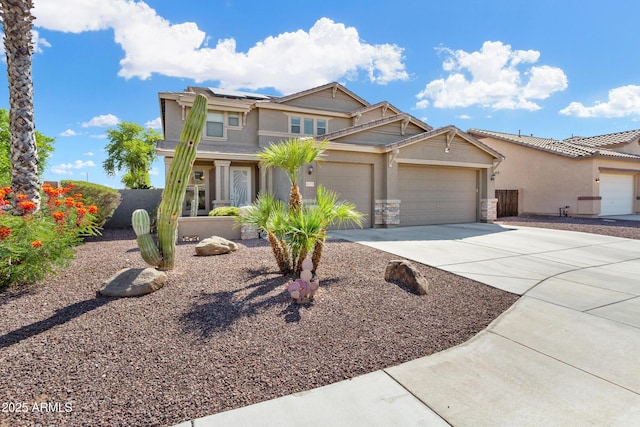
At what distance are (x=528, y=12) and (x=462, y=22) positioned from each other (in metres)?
2.14

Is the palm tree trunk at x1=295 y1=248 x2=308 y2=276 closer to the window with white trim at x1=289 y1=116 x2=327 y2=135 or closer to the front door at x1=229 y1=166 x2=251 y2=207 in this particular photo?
the front door at x1=229 y1=166 x2=251 y2=207

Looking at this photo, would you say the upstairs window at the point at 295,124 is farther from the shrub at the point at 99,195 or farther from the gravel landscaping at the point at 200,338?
the gravel landscaping at the point at 200,338

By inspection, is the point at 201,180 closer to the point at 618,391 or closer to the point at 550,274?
the point at 550,274

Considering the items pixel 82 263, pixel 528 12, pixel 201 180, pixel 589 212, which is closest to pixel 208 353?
pixel 82 263

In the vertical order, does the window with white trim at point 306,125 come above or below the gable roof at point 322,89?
below

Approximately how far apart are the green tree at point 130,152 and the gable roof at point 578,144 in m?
34.0

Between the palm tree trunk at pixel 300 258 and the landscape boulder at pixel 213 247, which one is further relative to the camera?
the landscape boulder at pixel 213 247

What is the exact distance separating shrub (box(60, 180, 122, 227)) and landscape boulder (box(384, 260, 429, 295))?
1041 cm

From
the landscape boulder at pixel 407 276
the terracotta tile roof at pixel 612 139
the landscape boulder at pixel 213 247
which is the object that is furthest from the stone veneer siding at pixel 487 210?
the terracotta tile roof at pixel 612 139

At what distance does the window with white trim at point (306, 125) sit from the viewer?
16969 millimetres

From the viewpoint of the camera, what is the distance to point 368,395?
2.65 metres

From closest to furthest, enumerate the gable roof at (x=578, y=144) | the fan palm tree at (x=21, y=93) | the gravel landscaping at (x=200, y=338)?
the gravel landscaping at (x=200, y=338), the fan palm tree at (x=21, y=93), the gable roof at (x=578, y=144)

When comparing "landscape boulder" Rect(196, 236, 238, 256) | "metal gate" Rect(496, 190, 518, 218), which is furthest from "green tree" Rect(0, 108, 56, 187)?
"metal gate" Rect(496, 190, 518, 218)

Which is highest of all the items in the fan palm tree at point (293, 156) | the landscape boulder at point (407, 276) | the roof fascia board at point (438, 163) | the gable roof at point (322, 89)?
the gable roof at point (322, 89)
